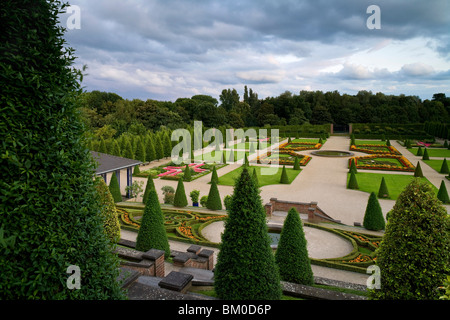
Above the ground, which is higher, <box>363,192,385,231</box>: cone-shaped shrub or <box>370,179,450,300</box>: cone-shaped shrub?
<box>370,179,450,300</box>: cone-shaped shrub

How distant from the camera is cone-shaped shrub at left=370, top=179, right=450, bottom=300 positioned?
4.60m

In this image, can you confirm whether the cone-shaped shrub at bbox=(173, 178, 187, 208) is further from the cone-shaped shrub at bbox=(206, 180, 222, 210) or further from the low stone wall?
the low stone wall

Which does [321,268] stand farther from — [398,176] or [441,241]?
[398,176]

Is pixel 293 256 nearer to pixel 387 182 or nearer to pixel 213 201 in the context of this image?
pixel 213 201

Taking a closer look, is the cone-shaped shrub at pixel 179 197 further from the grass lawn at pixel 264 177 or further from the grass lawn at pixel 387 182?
the grass lawn at pixel 387 182

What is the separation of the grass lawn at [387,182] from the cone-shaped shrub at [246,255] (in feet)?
55.7

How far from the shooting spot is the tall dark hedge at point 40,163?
2.91 metres

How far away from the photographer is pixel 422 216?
479 cm

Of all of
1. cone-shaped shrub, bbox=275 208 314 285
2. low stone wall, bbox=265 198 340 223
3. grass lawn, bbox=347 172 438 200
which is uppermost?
cone-shaped shrub, bbox=275 208 314 285

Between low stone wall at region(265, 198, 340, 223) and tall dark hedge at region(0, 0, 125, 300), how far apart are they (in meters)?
12.3

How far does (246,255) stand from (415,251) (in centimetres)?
272

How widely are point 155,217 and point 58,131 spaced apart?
634 cm

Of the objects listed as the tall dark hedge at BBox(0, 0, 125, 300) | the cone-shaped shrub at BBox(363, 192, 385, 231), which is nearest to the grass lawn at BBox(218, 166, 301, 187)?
the cone-shaped shrub at BBox(363, 192, 385, 231)
